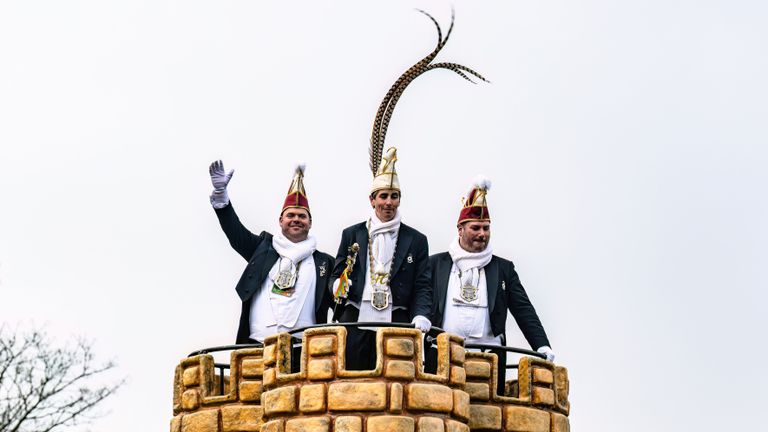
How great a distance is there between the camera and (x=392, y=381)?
18.0 meters

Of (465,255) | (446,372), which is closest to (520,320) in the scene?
(465,255)

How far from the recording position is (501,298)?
66.4 ft

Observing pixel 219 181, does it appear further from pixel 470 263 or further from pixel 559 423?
pixel 559 423

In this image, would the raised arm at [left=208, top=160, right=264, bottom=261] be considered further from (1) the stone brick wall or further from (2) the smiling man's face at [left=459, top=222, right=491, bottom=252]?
(1) the stone brick wall

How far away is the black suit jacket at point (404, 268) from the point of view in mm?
19562

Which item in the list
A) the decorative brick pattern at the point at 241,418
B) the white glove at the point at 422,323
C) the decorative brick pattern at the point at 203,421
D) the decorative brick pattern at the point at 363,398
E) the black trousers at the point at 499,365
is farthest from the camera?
the decorative brick pattern at the point at 203,421

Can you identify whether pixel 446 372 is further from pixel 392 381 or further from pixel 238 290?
pixel 238 290

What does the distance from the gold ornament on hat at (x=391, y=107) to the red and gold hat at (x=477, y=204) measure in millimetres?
812

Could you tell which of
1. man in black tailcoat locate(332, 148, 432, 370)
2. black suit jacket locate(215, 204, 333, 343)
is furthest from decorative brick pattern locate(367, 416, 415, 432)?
black suit jacket locate(215, 204, 333, 343)

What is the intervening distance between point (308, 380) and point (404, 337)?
0.93m

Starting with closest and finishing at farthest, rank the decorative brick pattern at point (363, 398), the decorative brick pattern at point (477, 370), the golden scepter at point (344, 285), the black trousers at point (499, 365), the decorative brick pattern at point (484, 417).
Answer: the decorative brick pattern at point (363, 398) → the black trousers at point (499, 365) → the decorative brick pattern at point (484, 417) → the decorative brick pattern at point (477, 370) → the golden scepter at point (344, 285)

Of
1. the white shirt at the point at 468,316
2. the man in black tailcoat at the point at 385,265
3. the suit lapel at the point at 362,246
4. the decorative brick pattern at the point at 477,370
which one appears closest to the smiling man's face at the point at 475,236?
the white shirt at the point at 468,316

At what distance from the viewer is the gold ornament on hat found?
65.4ft

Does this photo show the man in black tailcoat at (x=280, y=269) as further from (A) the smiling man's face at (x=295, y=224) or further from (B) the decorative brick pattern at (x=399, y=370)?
(B) the decorative brick pattern at (x=399, y=370)
